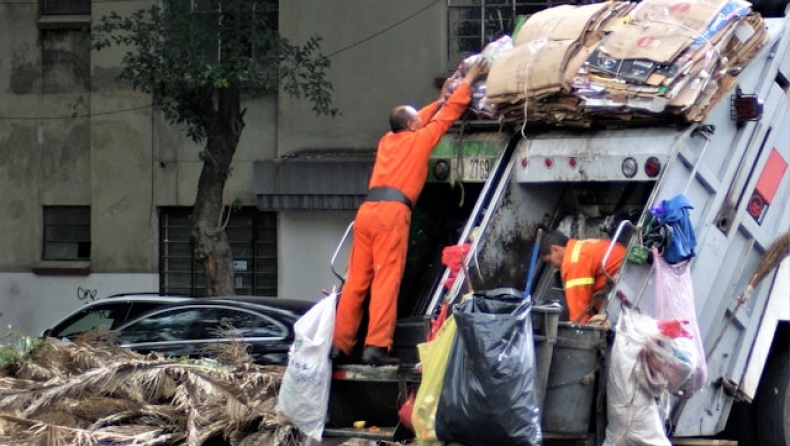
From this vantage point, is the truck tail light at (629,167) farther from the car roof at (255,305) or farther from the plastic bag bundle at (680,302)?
the car roof at (255,305)

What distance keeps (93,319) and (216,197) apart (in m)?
3.00

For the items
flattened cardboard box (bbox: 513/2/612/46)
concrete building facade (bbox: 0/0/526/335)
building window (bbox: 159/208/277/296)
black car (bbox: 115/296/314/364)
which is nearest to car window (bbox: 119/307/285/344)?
black car (bbox: 115/296/314/364)

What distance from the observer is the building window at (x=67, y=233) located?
20.0m

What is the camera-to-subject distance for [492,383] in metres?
5.82

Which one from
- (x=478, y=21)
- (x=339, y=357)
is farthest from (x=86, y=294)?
(x=339, y=357)

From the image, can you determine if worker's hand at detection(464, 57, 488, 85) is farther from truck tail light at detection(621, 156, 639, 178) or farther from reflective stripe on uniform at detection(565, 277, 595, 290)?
reflective stripe on uniform at detection(565, 277, 595, 290)

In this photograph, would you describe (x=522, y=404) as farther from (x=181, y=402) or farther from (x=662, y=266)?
(x=181, y=402)

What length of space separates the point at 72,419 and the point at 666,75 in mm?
4055

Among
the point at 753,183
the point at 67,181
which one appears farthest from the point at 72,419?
the point at 67,181

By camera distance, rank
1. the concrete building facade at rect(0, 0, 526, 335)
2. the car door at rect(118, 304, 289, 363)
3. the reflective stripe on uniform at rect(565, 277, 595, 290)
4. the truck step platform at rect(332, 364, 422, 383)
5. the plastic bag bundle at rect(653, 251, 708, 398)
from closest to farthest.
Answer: the plastic bag bundle at rect(653, 251, 708, 398)
the reflective stripe on uniform at rect(565, 277, 595, 290)
the truck step platform at rect(332, 364, 422, 383)
the car door at rect(118, 304, 289, 363)
the concrete building facade at rect(0, 0, 526, 335)

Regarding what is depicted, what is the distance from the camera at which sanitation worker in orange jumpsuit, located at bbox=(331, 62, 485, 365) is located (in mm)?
7172

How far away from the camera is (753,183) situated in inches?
282

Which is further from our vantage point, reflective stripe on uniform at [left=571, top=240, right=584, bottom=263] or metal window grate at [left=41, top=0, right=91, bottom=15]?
metal window grate at [left=41, top=0, right=91, bottom=15]

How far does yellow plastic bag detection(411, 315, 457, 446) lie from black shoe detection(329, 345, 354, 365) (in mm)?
955
